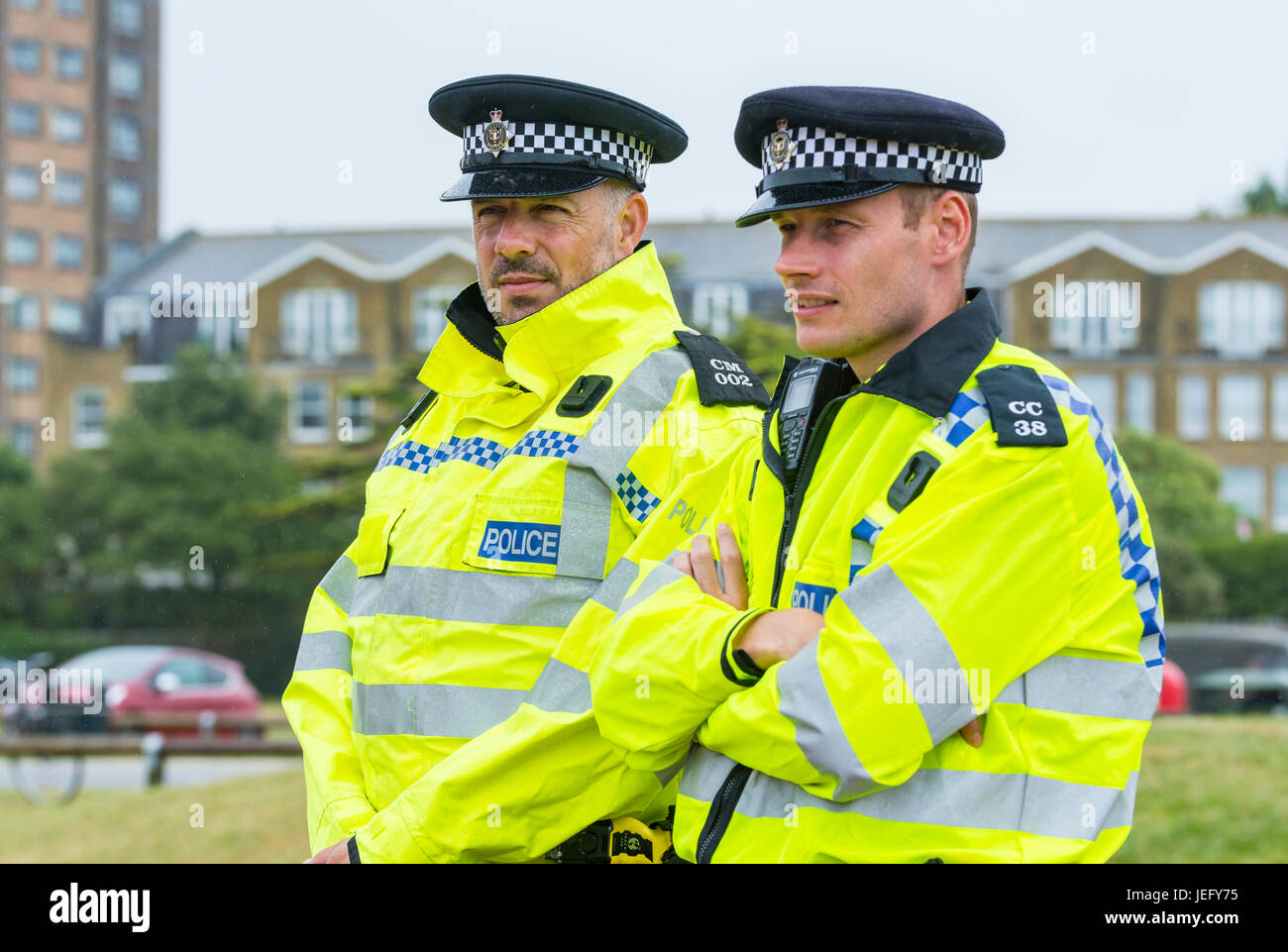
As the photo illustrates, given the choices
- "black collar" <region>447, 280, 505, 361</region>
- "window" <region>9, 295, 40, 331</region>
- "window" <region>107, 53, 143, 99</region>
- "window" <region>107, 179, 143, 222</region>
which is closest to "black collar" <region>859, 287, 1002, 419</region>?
"black collar" <region>447, 280, 505, 361</region>

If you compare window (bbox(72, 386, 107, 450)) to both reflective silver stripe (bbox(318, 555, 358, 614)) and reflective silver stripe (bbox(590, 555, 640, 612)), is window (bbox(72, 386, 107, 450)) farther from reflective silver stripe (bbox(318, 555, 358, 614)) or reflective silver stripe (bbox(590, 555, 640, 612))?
reflective silver stripe (bbox(590, 555, 640, 612))

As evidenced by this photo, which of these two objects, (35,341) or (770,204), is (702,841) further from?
(35,341)

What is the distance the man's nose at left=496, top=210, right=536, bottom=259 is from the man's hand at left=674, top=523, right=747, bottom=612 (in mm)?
876

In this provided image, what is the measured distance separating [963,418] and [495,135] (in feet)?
4.59

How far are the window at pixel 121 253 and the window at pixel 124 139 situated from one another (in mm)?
3393

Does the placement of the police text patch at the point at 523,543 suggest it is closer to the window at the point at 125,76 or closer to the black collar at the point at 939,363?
the black collar at the point at 939,363

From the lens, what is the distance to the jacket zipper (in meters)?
2.43

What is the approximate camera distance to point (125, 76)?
63.1 meters

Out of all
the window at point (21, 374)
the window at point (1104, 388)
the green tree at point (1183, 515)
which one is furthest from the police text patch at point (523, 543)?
the window at point (21, 374)

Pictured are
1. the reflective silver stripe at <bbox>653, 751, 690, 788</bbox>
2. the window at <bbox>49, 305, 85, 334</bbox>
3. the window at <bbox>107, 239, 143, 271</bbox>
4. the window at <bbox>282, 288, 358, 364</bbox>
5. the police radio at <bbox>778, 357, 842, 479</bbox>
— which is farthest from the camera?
→ the window at <bbox>107, 239, 143, 271</bbox>

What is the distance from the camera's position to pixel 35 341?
55.2 meters

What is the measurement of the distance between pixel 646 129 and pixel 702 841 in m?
1.58

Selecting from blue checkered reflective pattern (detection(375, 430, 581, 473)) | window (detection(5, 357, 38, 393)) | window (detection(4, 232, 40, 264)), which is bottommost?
blue checkered reflective pattern (detection(375, 430, 581, 473))
